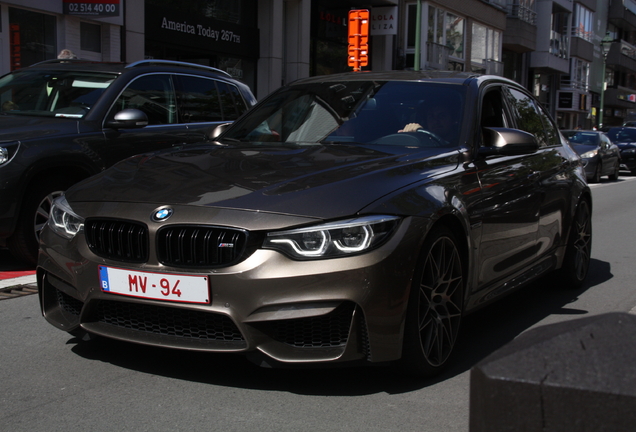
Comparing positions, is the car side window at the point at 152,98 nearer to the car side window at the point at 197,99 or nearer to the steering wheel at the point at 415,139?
the car side window at the point at 197,99

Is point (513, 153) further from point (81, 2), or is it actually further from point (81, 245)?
point (81, 2)

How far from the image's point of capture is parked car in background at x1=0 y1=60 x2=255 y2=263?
6.15 metres

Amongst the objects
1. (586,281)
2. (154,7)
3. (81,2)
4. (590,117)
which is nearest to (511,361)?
(586,281)

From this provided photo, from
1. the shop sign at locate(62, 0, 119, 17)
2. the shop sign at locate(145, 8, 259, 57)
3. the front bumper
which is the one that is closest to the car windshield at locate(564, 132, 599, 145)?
the shop sign at locate(145, 8, 259, 57)

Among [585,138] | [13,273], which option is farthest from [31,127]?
[585,138]

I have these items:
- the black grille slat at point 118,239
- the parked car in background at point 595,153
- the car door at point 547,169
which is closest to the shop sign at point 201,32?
the parked car in background at point 595,153

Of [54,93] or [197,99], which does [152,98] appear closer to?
[197,99]

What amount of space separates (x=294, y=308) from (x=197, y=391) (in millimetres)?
648

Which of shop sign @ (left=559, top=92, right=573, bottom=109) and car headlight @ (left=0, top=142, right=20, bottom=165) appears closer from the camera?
car headlight @ (left=0, top=142, right=20, bottom=165)

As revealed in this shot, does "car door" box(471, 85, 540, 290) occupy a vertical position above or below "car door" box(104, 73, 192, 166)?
below

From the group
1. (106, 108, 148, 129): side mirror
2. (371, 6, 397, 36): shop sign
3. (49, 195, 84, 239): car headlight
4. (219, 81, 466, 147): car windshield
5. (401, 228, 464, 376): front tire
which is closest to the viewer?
(401, 228, 464, 376): front tire

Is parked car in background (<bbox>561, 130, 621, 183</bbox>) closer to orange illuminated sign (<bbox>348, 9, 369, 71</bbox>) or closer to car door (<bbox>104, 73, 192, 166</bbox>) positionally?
orange illuminated sign (<bbox>348, 9, 369, 71</bbox>)

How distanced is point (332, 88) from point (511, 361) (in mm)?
3979

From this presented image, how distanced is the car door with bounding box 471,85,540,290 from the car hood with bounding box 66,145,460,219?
1.01 feet
